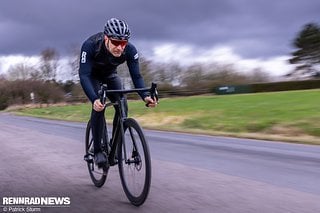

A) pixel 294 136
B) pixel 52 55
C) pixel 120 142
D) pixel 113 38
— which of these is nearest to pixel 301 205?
pixel 120 142

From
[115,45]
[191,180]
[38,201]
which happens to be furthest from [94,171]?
[115,45]

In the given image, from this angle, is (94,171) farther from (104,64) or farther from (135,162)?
(104,64)

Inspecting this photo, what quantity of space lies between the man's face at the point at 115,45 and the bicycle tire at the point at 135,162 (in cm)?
80

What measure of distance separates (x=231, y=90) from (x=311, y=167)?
156 ft

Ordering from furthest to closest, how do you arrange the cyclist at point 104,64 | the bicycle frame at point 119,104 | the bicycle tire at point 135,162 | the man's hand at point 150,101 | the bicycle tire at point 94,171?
the bicycle tire at point 94,171
the man's hand at point 150,101
the bicycle frame at point 119,104
the cyclist at point 104,64
the bicycle tire at point 135,162

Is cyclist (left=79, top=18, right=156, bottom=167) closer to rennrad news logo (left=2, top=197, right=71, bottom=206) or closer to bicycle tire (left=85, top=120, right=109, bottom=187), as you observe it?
bicycle tire (left=85, top=120, right=109, bottom=187)

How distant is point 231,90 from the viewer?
2172 inches

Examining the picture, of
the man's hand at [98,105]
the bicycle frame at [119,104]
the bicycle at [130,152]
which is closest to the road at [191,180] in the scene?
the bicycle at [130,152]

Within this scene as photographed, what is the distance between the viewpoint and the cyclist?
17.5 ft

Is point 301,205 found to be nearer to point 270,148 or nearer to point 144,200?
point 144,200

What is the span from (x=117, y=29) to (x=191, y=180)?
8.82ft

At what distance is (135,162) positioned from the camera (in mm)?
5270

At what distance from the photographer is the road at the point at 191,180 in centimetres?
537

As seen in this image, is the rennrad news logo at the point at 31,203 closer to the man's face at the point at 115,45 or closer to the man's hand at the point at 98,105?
the man's hand at the point at 98,105
